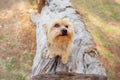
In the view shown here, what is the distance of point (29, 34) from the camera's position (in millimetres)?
8320

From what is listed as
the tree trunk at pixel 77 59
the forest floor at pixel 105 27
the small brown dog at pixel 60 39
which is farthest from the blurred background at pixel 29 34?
the small brown dog at pixel 60 39

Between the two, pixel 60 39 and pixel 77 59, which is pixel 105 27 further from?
pixel 60 39

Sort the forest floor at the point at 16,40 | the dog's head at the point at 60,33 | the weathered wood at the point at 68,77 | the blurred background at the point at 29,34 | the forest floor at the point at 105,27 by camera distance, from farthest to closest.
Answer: the forest floor at the point at 105,27, the blurred background at the point at 29,34, the forest floor at the point at 16,40, the dog's head at the point at 60,33, the weathered wood at the point at 68,77

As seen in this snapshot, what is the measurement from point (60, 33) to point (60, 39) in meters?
0.14

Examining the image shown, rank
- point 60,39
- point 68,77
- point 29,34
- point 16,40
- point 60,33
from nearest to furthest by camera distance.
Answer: point 68,77 < point 60,33 < point 60,39 < point 16,40 < point 29,34

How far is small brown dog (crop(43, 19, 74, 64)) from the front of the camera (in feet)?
15.8

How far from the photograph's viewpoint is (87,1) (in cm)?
1061

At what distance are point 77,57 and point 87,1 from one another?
5.82 metres

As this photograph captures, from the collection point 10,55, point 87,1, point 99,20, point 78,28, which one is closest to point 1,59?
point 10,55

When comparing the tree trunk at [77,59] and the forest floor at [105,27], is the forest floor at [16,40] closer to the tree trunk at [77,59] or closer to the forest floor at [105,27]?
the tree trunk at [77,59]

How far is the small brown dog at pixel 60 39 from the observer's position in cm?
481

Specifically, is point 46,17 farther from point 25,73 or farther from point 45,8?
point 25,73

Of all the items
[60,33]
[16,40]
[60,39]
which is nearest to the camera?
[60,33]

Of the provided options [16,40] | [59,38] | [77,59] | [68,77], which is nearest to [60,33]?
[59,38]
